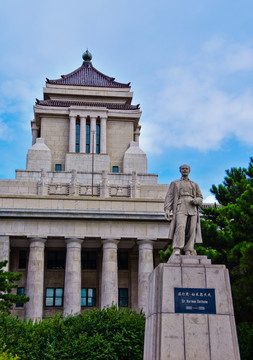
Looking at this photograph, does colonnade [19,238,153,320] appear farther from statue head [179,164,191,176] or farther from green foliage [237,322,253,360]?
statue head [179,164,191,176]

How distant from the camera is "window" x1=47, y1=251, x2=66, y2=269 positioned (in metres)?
45.8

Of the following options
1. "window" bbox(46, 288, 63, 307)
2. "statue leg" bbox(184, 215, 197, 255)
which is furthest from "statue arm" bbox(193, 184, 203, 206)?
"window" bbox(46, 288, 63, 307)

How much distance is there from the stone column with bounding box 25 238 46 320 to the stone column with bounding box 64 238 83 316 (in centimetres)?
192

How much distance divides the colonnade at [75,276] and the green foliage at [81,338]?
1397 centimetres

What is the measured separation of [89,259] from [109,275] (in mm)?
6745

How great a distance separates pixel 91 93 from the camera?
61812 millimetres

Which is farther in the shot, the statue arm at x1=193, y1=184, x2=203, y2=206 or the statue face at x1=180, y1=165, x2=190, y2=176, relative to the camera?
the statue face at x1=180, y1=165, x2=190, y2=176

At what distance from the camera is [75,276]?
131 feet

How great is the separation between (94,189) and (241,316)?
80.8ft

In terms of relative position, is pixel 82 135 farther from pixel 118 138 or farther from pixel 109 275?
pixel 109 275

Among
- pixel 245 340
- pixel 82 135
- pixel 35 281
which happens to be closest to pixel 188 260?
pixel 245 340

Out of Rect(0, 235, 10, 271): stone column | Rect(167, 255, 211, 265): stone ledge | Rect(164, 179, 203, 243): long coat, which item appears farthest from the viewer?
Rect(0, 235, 10, 271): stone column

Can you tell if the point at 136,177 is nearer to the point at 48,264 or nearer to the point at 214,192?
the point at 48,264

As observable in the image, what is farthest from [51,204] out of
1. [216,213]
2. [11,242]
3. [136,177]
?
[216,213]
